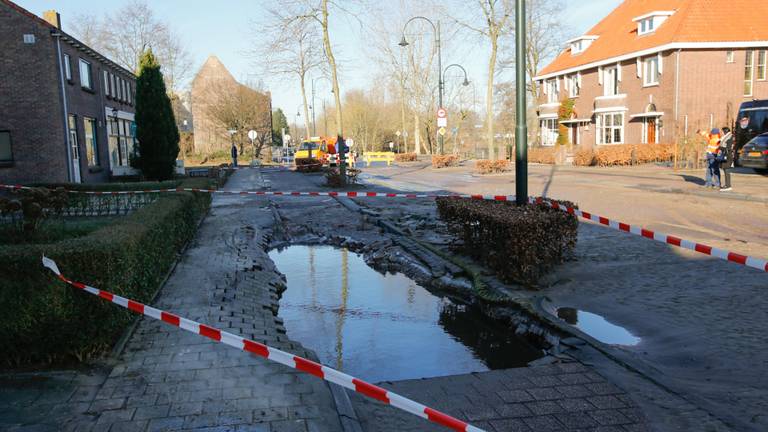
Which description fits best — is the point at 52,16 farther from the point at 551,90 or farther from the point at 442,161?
the point at 551,90

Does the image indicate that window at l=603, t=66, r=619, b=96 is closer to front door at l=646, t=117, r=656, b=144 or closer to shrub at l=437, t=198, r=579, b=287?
front door at l=646, t=117, r=656, b=144

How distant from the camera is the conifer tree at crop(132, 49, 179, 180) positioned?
23.3 m

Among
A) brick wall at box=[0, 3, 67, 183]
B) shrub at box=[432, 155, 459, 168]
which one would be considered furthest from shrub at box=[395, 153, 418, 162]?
brick wall at box=[0, 3, 67, 183]

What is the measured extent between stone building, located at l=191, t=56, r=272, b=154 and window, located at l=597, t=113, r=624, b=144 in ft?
102

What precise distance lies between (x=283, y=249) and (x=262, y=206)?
625cm

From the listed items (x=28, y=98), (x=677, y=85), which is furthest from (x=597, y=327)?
(x=677, y=85)

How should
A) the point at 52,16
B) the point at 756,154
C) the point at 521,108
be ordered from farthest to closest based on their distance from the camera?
the point at 52,16, the point at 756,154, the point at 521,108

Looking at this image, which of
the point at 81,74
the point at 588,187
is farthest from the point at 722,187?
the point at 81,74

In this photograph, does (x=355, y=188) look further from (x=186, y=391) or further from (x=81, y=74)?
(x=186, y=391)

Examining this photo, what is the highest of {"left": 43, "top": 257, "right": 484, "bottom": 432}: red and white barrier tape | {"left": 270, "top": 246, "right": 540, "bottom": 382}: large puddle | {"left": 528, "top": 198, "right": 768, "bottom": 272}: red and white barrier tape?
{"left": 528, "top": 198, "right": 768, "bottom": 272}: red and white barrier tape

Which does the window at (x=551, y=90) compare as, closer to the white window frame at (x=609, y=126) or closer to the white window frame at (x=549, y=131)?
the white window frame at (x=549, y=131)

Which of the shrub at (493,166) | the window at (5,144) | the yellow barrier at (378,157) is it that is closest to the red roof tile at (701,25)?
the shrub at (493,166)

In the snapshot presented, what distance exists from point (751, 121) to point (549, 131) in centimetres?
2282

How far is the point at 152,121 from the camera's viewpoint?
923 inches
